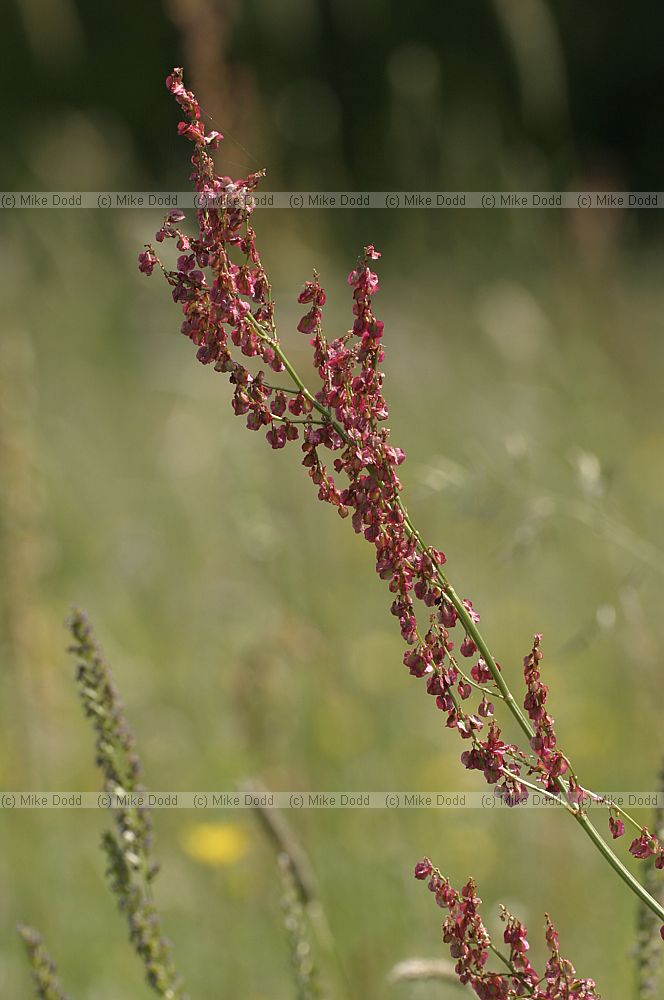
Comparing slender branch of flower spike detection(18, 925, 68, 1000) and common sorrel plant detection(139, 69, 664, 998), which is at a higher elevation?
common sorrel plant detection(139, 69, 664, 998)

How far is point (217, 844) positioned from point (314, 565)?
108 centimetres

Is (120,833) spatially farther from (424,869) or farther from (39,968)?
(424,869)

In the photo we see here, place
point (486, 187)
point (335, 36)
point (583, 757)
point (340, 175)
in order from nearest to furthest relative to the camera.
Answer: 1. point (583, 757)
2. point (340, 175)
3. point (486, 187)
4. point (335, 36)

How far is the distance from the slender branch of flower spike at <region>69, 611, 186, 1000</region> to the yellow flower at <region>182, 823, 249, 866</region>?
1.28 m

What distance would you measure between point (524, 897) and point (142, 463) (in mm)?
3423

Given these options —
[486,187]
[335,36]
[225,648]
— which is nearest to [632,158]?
[335,36]

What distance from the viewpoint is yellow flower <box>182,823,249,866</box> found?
8.50 feet

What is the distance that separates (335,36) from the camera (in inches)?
557

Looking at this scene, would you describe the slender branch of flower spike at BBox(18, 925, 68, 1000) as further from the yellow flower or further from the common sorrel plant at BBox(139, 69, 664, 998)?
the yellow flower

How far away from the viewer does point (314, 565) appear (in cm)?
349

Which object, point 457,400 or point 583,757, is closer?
point 583,757

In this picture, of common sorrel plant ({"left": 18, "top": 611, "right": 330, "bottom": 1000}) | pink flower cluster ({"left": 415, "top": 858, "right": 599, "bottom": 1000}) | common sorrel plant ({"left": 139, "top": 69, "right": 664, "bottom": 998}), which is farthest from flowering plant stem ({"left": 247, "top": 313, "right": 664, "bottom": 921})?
common sorrel plant ({"left": 18, "top": 611, "right": 330, "bottom": 1000})

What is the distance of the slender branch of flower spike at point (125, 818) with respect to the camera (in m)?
1.23

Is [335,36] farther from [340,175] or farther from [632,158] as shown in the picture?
[340,175]
